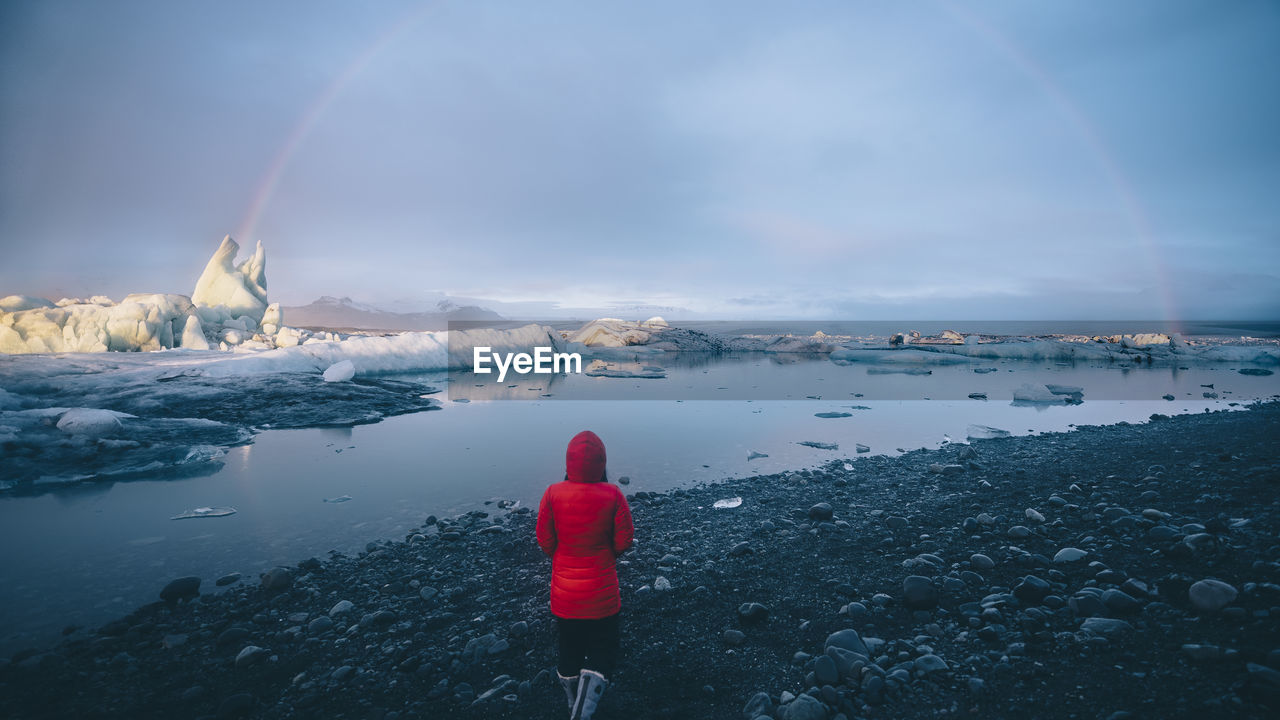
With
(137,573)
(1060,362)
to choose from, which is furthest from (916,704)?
(1060,362)

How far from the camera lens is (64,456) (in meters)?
7.20

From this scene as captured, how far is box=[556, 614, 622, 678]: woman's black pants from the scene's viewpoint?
8.77 ft

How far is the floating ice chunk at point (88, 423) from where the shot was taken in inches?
307

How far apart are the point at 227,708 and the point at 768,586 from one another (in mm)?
3157

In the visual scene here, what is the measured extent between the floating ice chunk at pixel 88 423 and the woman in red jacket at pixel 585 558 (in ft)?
29.9

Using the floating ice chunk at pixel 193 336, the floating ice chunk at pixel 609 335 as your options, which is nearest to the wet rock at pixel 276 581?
the floating ice chunk at pixel 193 336

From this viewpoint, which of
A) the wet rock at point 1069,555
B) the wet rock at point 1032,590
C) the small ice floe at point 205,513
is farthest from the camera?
the small ice floe at point 205,513

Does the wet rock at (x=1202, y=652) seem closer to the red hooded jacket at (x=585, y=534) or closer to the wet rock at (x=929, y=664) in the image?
the wet rock at (x=929, y=664)

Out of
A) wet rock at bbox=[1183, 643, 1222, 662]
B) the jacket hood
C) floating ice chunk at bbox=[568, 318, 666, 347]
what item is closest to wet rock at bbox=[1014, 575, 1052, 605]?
wet rock at bbox=[1183, 643, 1222, 662]

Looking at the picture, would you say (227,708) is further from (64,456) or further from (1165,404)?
(1165,404)

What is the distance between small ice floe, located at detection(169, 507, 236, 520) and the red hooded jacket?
4.95m

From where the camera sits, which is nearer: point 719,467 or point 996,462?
point 996,462

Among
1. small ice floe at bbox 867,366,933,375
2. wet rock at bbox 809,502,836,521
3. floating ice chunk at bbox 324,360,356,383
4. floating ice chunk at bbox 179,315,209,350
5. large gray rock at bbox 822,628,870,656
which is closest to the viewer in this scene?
large gray rock at bbox 822,628,870,656

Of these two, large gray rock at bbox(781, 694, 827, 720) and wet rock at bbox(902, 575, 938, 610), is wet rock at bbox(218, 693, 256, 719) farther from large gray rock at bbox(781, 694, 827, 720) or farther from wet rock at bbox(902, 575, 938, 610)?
wet rock at bbox(902, 575, 938, 610)
